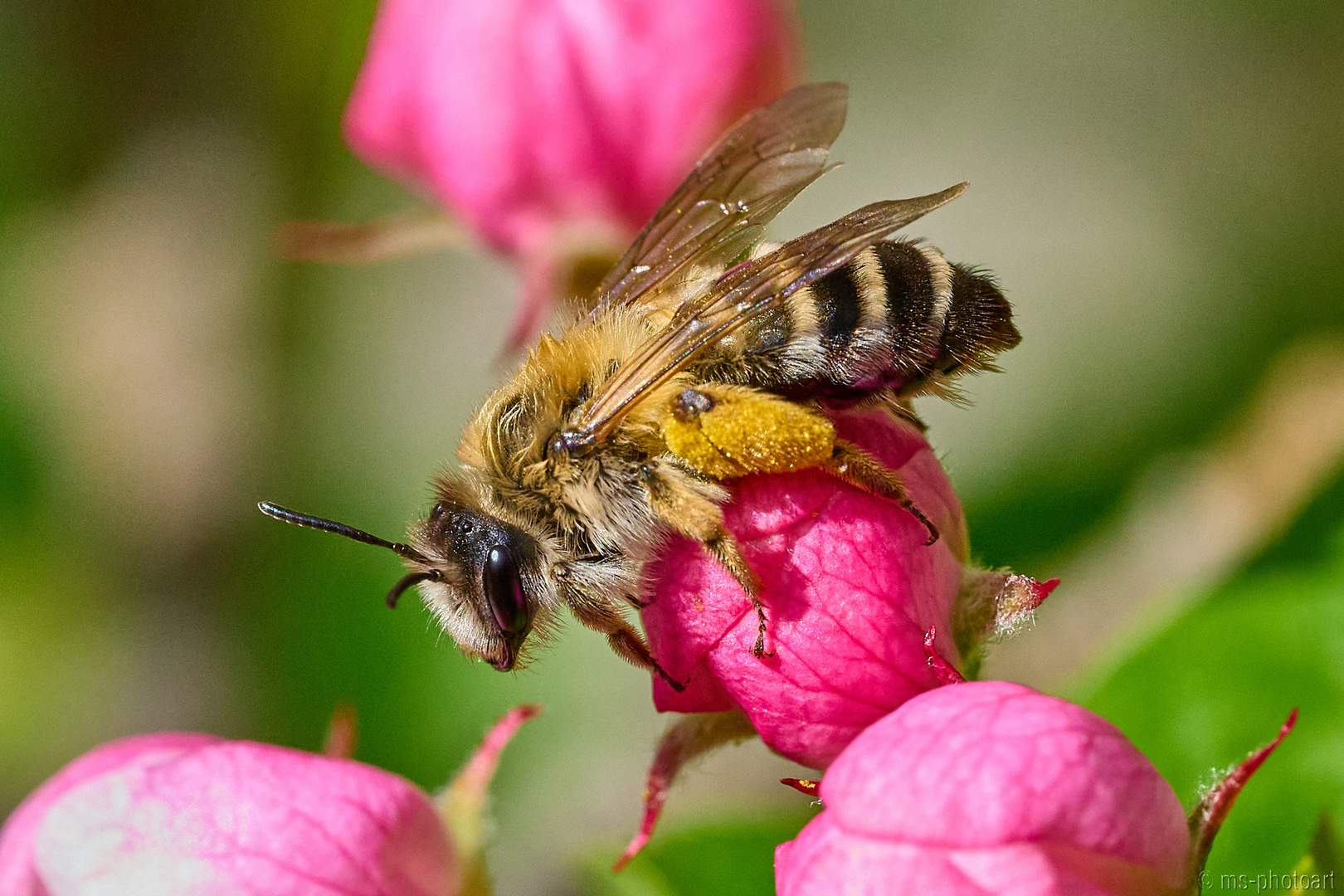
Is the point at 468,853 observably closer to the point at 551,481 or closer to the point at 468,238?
the point at 551,481

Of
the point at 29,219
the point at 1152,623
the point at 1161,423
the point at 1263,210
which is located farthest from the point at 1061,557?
the point at 29,219

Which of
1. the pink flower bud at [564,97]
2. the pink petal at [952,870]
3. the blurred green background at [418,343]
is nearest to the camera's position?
the pink petal at [952,870]

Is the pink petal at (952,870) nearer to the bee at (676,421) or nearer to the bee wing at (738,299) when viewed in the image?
the bee at (676,421)

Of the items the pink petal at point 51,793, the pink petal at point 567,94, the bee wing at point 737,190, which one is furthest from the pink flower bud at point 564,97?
the pink petal at point 51,793

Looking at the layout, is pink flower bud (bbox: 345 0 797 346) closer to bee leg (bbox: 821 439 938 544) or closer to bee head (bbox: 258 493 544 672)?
bee head (bbox: 258 493 544 672)

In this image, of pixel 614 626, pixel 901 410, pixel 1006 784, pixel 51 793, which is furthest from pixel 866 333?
pixel 51 793

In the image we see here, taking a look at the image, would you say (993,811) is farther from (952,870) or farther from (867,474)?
(867,474)
